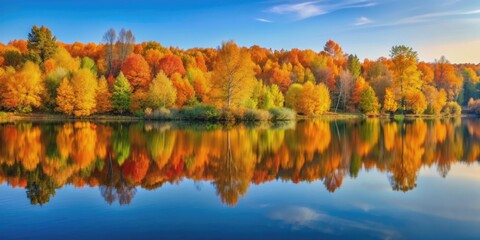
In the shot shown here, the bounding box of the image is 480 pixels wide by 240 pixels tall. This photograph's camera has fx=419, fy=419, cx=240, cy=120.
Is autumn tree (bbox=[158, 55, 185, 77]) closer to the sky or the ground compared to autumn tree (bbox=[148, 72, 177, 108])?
closer to the sky

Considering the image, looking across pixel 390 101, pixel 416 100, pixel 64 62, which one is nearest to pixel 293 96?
pixel 390 101

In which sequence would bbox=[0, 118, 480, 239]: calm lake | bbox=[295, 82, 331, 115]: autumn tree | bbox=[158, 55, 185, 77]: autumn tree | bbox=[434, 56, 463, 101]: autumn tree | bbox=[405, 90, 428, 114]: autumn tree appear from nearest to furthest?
bbox=[0, 118, 480, 239]: calm lake < bbox=[295, 82, 331, 115]: autumn tree < bbox=[405, 90, 428, 114]: autumn tree < bbox=[158, 55, 185, 77]: autumn tree < bbox=[434, 56, 463, 101]: autumn tree

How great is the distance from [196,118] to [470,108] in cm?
6111

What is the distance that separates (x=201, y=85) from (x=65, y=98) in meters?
18.9

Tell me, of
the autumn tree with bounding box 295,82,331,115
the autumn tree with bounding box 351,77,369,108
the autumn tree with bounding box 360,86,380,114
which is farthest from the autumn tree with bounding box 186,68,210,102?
the autumn tree with bounding box 351,77,369,108

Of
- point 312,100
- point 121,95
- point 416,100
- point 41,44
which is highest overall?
point 41,44

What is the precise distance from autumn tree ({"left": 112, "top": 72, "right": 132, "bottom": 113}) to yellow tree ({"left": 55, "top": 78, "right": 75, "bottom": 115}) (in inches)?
215

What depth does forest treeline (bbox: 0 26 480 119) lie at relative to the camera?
48.7 metres

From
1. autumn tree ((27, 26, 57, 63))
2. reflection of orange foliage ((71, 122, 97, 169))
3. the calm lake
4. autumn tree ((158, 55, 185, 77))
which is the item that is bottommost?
the calm lake

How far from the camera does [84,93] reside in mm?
56625

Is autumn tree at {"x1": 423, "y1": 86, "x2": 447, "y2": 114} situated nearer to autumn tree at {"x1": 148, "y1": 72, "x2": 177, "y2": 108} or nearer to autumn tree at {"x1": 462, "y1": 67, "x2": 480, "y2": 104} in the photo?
autumn tree at {"x1": 462, "y1": 67, "x2": 480, "y2": 104}

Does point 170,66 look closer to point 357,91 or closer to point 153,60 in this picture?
point 153,60

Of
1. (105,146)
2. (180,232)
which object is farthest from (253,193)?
(105,146)

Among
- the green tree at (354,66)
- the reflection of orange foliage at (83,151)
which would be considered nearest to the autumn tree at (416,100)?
the green tree at (354,66)
